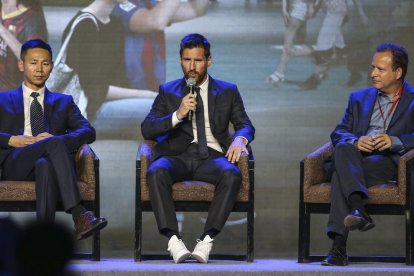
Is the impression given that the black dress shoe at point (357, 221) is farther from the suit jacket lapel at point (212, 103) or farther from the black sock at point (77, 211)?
the black sock at point (77, 211)

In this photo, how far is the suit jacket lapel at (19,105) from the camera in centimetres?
394

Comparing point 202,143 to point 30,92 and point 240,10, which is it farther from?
point 240,10

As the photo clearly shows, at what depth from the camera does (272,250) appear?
4.85 metres

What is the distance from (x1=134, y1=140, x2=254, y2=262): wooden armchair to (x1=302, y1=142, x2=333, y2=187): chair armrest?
0.30 meters

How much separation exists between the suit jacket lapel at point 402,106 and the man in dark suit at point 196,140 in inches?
29.9

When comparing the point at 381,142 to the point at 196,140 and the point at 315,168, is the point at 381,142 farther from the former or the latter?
the point at 196,140

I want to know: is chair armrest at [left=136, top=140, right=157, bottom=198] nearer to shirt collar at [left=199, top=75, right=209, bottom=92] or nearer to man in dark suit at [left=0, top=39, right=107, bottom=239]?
man in dark suit at [left=0, top=39, right=107, bottom=239]

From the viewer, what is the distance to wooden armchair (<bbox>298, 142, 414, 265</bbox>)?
3648 millimetres

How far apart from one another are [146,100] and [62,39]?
2.20 ft

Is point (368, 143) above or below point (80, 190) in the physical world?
above

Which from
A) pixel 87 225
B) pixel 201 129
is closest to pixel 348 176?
pixel 201 129

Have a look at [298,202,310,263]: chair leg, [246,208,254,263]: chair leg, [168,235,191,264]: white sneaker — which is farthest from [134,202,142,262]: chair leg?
[298,202,310,263]: chair leg

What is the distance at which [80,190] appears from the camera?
3.68m

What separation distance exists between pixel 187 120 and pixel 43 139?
769 millimetres
